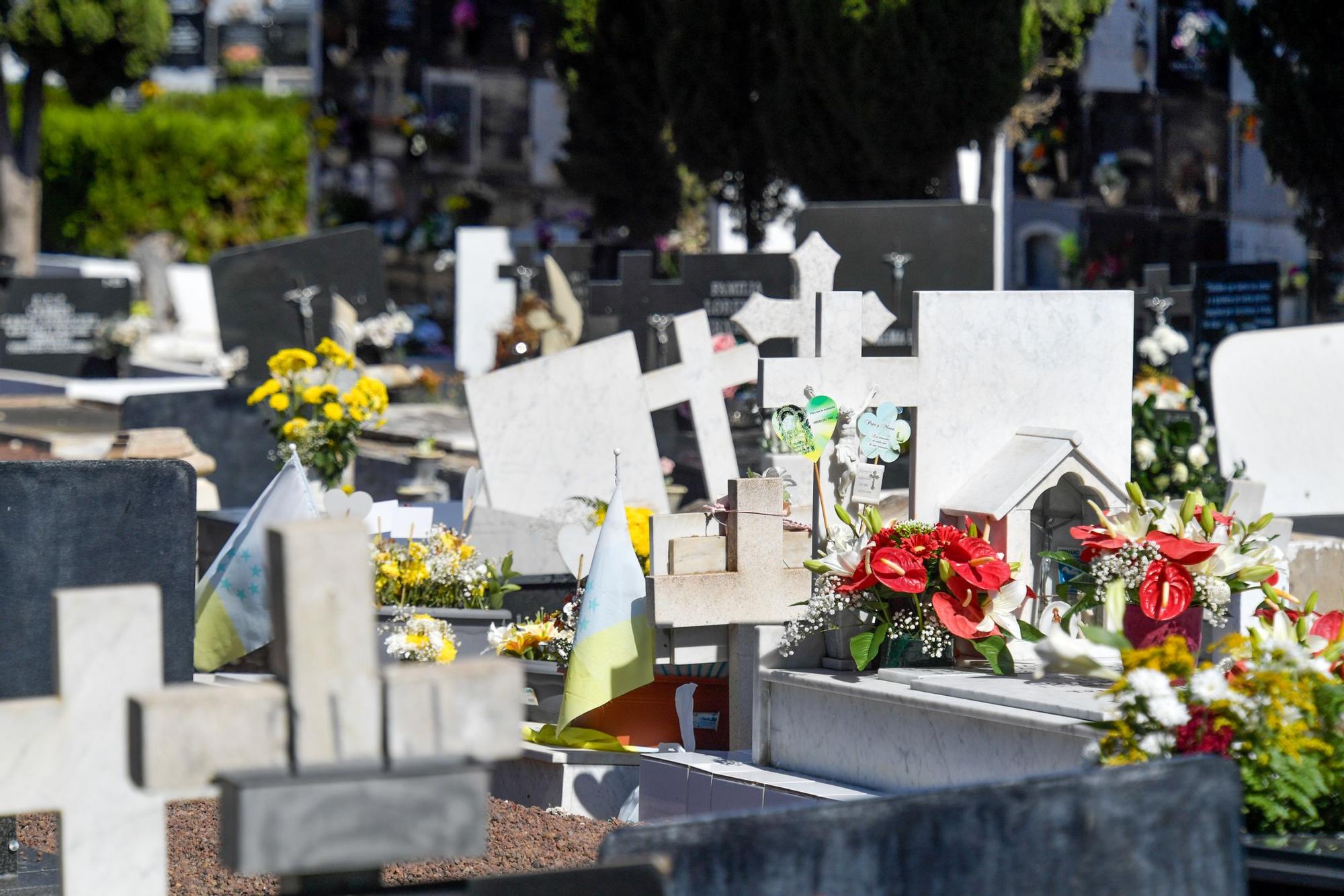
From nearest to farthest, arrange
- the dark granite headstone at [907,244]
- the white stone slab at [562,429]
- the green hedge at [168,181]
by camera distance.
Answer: the white stone slab at [562,429]
the dark granite headstone at [907,244]
the green hedge at [168,181]

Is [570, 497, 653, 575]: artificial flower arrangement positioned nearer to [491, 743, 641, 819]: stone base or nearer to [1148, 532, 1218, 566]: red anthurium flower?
[491, 743, 641, 819]: stone base

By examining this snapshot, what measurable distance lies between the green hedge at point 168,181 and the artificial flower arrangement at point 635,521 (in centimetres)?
2225

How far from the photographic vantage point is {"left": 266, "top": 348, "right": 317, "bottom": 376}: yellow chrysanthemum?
6.93 metres

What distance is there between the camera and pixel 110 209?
27.1 meters

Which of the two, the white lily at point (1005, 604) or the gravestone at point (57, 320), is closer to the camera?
the white lily at point (1005, 604)

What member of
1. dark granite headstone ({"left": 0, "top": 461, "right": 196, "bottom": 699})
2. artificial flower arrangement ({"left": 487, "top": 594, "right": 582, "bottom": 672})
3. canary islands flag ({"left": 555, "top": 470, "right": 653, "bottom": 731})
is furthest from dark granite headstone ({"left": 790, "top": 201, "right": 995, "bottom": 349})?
dark granite headstone ({"left": 0, "top": 461, "right": 196, "bottom": 699})

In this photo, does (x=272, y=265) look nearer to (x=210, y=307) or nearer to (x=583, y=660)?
(x=583, y=660)

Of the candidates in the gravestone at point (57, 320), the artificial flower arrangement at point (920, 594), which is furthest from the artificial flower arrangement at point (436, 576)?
the gravestone at point (57, 320)

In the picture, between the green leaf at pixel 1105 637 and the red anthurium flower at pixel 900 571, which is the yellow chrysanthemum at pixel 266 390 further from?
the green leaf at pixel 1105 637

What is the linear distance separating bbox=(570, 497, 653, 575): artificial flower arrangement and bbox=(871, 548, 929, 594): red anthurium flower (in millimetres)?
973

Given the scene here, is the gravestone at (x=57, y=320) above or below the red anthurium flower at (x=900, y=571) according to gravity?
above

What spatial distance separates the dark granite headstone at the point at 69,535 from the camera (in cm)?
362

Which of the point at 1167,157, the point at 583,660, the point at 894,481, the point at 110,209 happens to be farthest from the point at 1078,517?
the point at 110,209

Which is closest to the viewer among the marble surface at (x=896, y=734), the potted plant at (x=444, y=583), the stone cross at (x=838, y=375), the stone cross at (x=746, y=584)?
the marble surface at (x=896, y=734)
